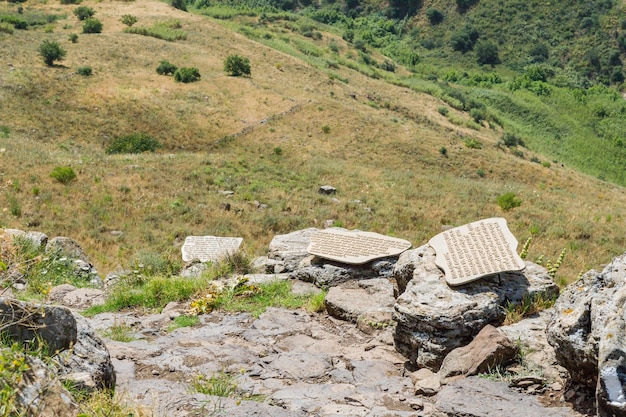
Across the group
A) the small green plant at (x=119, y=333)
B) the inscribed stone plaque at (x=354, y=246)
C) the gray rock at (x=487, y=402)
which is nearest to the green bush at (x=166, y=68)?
the inscribed stone plaque at (x=354, y=246)

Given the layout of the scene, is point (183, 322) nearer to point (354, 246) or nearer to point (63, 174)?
point (354, 246)

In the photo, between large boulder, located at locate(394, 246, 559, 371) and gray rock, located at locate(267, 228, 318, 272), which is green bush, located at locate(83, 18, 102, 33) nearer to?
gray rock, located at locate(267, 228, 318, 272)

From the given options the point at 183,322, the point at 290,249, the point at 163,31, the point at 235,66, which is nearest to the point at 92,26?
the point at 163,31

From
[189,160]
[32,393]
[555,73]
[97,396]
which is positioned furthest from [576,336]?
[555,73]

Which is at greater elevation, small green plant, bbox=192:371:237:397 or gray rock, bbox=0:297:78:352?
gray rock, bbox=0:297:78:352

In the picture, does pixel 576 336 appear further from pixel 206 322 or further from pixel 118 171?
pixel 118 171

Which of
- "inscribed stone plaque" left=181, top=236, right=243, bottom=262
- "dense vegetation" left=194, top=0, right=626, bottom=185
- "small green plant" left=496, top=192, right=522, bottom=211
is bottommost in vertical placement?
"dense vegetation" left=194, top=0, right=626, bottom=185

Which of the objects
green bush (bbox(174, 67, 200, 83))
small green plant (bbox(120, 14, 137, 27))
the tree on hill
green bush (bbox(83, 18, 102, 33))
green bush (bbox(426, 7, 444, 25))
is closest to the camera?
green bush (bbox(174, 67, 200, 83))

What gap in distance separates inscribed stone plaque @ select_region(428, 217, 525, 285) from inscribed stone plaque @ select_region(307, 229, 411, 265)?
160cm

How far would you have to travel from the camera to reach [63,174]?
19359mm

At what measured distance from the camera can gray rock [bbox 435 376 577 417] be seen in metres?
4.42

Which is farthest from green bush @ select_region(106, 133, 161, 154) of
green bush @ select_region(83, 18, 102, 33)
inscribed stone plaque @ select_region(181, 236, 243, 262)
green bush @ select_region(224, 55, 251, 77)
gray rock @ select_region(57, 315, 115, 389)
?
gray rock @ select_region(57, 315, 115, 389)

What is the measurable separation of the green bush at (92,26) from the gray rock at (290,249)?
43673mm

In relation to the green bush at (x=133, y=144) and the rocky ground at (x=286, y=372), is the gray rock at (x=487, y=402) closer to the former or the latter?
the rocky ground at (x=286, y=372)
